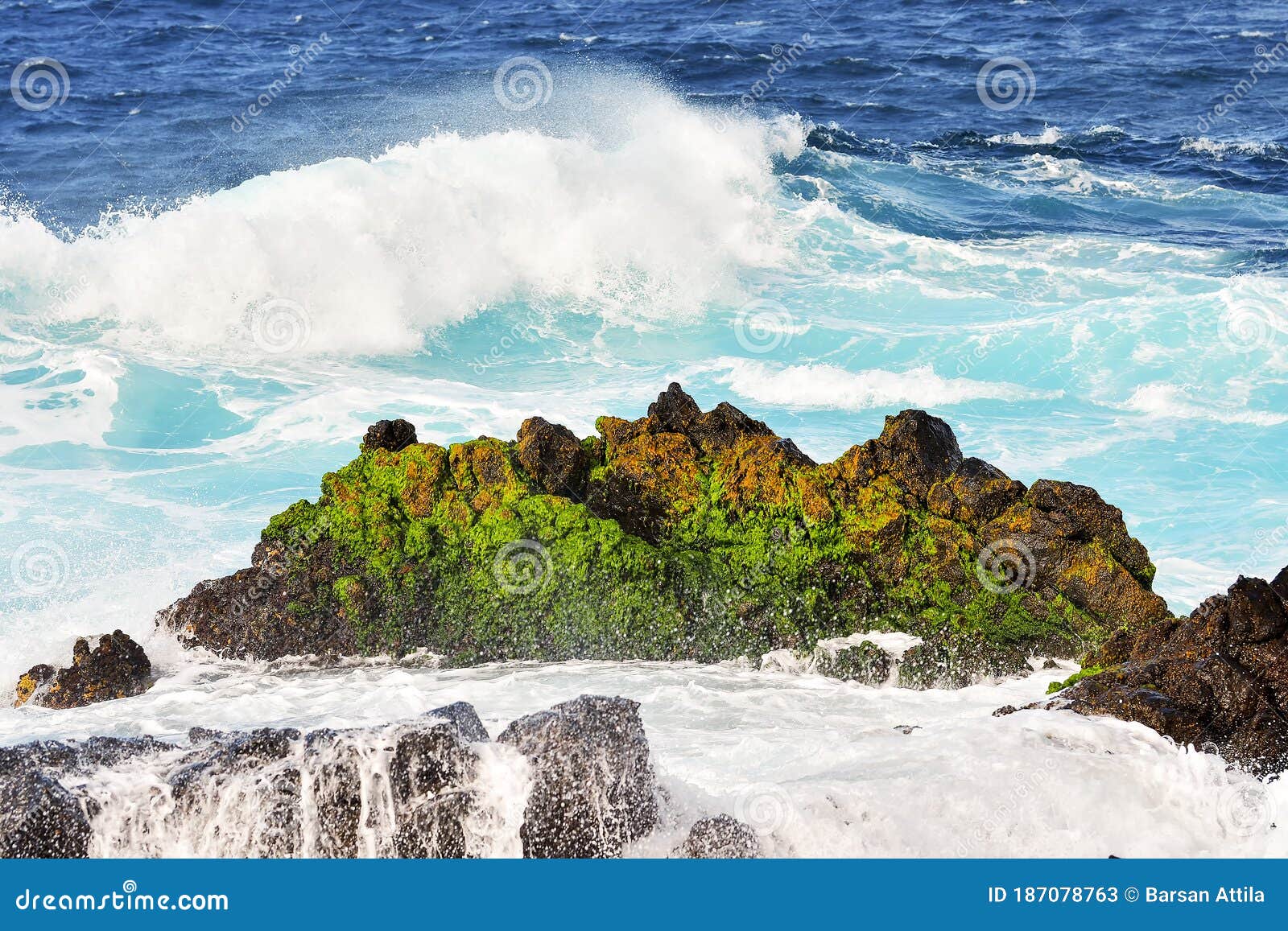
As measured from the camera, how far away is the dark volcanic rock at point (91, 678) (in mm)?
8266

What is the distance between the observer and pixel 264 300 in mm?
18312

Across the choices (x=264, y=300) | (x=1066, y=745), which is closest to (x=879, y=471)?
(x=1066, y=745)

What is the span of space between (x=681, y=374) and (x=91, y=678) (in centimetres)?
942

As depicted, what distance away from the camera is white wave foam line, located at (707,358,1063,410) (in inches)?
610

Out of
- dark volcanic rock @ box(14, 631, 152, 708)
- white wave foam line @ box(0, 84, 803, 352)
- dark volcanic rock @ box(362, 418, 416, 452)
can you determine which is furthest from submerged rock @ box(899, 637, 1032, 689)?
white wave foam line @ box(0, 84, 803, 352)

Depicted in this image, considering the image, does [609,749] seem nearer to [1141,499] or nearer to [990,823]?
[990,823]

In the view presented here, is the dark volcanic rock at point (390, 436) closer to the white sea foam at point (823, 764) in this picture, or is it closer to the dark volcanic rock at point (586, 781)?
the white sea foam at point (823, 764)

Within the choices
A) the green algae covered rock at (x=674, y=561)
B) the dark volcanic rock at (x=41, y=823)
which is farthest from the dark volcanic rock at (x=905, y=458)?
the dark volcanic rock at (x=41, y=823)

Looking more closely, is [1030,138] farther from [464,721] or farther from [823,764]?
[464,721]

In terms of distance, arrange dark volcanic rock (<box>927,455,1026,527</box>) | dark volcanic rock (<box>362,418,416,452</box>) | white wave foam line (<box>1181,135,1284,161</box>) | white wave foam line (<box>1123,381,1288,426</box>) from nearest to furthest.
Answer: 1. dark volcanic rock (<box>927,455,1026,527</box>)
2. dark volcanic rock (<box>362,418,416,452</box>)
3. white wave foam line (<box>1123,381,1288,426</box>)
4. white wave foam line (<box>1181,135,1284,161</box>)

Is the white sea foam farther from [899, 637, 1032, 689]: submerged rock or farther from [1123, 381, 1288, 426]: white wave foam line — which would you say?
[1123, 381, 1288, 426]: white wave foam line

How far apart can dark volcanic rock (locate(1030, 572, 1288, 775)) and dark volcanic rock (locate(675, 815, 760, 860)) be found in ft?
7.25

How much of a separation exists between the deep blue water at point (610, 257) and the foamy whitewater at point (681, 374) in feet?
0.24

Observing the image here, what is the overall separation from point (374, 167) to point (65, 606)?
13.1 metres
